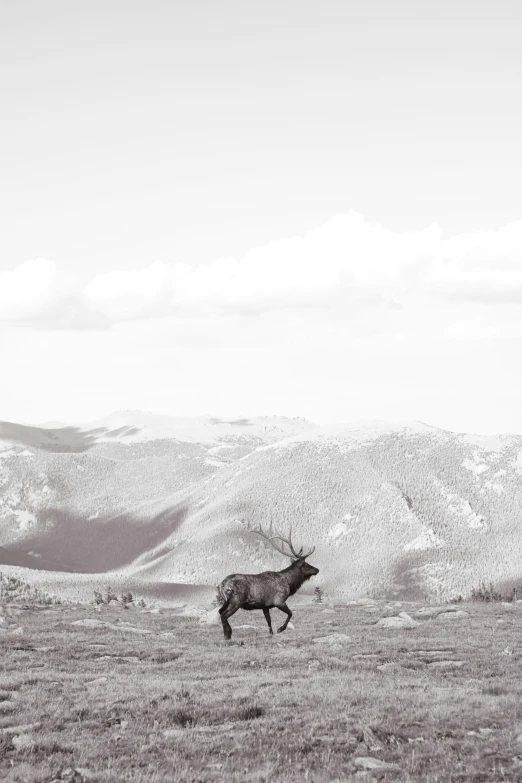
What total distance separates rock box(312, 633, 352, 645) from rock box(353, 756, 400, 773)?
672 inches

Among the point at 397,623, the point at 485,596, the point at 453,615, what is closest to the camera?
the point at 397,623

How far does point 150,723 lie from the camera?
15.3 m

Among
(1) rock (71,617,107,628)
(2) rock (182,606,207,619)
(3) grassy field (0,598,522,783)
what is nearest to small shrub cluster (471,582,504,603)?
(2) rock (182,606,207,619)

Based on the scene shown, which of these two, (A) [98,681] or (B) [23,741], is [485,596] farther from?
(B) [23,741]

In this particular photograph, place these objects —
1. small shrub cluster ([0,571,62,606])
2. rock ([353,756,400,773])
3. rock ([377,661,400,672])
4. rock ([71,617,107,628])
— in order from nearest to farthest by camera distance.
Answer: rock ([353,756,400,773]), rock ([377,661,400,672]), rock ([71,617,107,628]), small shrub cluster ([0,571,62,606])

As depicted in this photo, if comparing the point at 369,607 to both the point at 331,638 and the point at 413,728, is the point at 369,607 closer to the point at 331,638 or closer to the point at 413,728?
the point at 331,638

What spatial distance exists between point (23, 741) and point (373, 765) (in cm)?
625

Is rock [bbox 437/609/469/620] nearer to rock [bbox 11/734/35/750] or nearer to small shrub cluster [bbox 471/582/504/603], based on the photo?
small shrub cluster [bbox 471/582/504/603]

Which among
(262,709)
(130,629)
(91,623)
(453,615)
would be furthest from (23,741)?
(453,615)

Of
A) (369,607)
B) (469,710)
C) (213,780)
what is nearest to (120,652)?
(469,710)

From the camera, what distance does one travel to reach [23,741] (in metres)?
13.6

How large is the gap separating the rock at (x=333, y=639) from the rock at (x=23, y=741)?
56.8 feet

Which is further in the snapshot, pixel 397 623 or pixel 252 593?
pixel 397 623

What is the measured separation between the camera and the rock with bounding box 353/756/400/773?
1214 centimetres
